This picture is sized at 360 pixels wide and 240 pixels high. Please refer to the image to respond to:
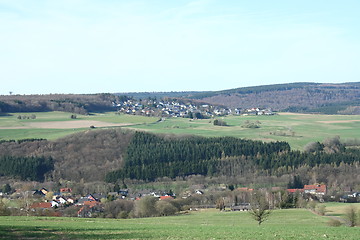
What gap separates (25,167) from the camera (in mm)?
78062

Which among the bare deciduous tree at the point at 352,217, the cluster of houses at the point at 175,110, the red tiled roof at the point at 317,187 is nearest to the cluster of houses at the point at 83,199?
the red tiled roof at the point at 317,187

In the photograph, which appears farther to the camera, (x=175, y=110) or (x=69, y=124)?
(x=175, y=110)

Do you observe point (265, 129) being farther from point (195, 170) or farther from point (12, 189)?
point (12, 189)

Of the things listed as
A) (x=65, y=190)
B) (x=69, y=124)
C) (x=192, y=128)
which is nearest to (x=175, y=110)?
(x=192, y=128)

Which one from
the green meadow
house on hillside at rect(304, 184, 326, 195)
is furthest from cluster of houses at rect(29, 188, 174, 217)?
the green meadow

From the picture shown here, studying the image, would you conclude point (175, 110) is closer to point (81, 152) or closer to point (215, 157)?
point (81, 152)

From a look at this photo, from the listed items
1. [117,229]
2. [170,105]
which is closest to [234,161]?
[117,229]

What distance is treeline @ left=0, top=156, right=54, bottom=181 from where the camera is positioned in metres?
77.7

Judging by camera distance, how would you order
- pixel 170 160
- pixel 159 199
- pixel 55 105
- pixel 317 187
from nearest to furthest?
pixel 159 199 < pixel 317 187 < pixel 170 160 < pixel 55 105

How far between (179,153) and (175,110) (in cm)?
9285

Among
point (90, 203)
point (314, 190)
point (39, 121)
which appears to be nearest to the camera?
point (90, 203)

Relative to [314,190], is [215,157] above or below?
above

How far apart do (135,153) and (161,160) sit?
4545mm

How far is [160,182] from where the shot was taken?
245 ft
